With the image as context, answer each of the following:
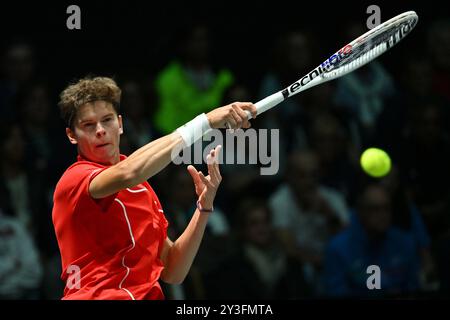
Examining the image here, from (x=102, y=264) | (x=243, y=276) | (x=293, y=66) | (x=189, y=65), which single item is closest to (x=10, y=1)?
(x=189, y=65)

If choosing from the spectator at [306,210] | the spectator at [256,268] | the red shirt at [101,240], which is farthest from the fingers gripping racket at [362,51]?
the spectator at [306,210]

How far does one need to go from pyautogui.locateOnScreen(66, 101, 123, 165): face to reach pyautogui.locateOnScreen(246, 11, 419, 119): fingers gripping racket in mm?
1026

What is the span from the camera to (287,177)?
309 inches

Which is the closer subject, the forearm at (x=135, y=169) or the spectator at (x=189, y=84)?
the forearm at (x=135, y=169)

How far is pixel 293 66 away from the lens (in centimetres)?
828

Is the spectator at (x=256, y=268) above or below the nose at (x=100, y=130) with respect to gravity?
below

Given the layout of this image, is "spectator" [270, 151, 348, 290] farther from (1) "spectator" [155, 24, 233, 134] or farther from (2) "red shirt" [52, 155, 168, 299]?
(2) "red shirt" [52, 155, 168, 299]

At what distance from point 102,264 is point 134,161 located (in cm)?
51

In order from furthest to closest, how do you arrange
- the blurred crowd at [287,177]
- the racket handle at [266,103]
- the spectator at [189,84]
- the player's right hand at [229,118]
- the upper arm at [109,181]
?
the spectator at [189,84]
the blurred crowd at [287,177]
the racket handle at [266,103]
the player's right hand at [229,118]
the upper arm at [109,181]

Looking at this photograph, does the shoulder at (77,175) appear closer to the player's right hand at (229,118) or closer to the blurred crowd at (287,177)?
the player's right hand at (229,118)

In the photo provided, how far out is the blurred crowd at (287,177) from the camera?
720 cm

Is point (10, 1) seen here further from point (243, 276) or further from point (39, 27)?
point (243, 276)

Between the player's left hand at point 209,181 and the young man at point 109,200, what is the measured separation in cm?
1

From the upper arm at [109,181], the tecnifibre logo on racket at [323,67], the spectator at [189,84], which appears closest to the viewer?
the upper arm at [109,181]
